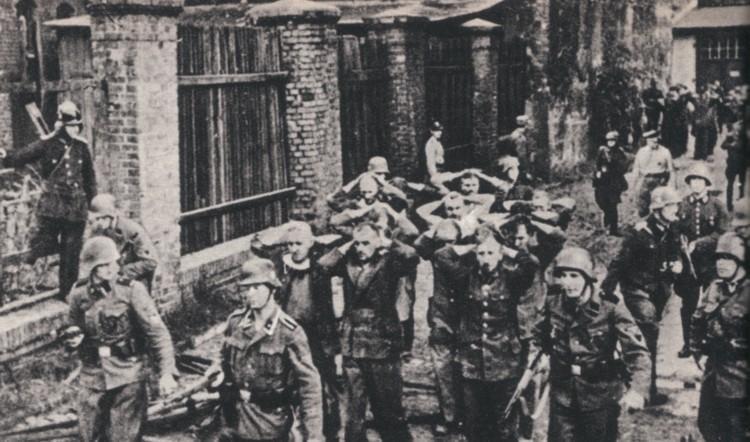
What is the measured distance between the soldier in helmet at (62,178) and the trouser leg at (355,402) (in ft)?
11.3

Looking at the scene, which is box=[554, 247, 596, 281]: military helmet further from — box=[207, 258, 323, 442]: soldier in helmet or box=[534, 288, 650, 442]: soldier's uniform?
box=[207, 258, 323, 442]: soldier in helmet

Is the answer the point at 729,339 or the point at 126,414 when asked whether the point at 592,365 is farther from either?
the point at 126,414

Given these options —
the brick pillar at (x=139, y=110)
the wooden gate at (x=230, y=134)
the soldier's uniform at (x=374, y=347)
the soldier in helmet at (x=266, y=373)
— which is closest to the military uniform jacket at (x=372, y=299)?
the soldier's uniform at (x=374, y=347)

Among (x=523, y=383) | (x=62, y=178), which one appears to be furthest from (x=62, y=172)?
(x=523, y=383)

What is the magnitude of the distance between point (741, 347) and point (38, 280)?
20.6 feet

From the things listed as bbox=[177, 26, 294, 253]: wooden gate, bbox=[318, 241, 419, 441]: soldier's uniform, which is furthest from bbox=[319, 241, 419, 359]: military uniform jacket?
bbox=[177, 26, 294, 253]: wooden gate

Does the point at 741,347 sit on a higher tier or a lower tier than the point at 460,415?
higher

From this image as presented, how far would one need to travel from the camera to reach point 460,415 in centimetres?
729

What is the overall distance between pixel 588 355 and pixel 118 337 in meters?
2.84

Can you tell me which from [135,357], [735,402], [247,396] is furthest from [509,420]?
[135,357]

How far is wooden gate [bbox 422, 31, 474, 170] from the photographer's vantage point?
16.1 meters

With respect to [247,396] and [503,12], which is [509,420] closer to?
[247,396]

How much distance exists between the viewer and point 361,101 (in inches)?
546

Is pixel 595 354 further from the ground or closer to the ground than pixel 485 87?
closer to the ground
